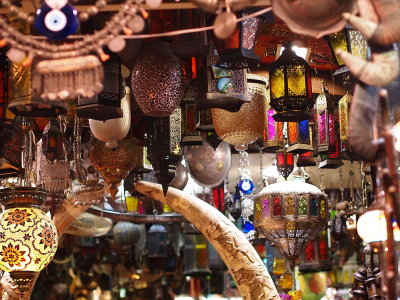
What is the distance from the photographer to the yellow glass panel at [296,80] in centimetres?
414

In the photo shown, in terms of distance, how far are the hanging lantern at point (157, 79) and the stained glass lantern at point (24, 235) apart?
4.09ft

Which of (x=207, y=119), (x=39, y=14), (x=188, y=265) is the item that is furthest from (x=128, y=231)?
(x=39, y=14)

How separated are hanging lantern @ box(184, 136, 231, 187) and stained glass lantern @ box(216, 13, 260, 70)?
1.83 metres

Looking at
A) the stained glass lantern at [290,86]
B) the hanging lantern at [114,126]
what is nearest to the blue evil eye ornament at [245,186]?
the hanging lantern at [114,126]

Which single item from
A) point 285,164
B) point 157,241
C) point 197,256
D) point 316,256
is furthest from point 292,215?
point 157,241

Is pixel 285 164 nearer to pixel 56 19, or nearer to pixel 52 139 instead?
pixel 52 139

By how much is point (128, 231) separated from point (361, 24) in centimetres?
681

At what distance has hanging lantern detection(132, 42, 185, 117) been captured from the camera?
3762mm

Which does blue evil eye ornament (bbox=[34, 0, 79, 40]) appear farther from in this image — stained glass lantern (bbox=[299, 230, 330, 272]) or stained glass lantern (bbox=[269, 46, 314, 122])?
stained glass lantern (bbox=[299, 230, 330, 272])

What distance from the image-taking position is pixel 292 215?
5.40 metres

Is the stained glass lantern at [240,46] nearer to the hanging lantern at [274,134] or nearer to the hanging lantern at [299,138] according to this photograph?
the hanging lantern at [299,138]

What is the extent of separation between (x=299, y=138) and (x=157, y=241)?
5.04 metres

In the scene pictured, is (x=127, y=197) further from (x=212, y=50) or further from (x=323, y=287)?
(x=212, y=50)

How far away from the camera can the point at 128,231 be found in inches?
367
